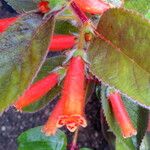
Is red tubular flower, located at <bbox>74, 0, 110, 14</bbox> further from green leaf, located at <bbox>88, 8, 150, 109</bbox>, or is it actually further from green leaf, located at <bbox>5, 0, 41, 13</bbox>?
green leaf, located at <bbox>5, 0, 41, 13</bbox>

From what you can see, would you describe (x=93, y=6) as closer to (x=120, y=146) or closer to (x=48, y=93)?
(x=48, y=93)

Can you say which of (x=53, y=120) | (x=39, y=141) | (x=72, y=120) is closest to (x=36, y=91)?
(x=53, y=120)

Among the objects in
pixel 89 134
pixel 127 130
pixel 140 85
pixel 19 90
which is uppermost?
pixel 19 90

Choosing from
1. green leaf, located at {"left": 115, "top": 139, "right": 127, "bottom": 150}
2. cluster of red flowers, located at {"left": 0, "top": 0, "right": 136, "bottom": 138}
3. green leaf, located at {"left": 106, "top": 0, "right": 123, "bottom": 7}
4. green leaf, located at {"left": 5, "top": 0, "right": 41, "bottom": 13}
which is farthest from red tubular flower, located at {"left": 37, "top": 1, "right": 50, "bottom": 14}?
green leaf, located at {"left": 115, "top": 139, "right": 127, "bottom": 150}

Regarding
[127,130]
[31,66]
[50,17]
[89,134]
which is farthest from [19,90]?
[89,134]

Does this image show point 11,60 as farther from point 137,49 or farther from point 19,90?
point 137,49

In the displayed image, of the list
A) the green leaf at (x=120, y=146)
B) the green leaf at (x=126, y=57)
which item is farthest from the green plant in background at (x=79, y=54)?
the green leaf at (x=120, y=146)

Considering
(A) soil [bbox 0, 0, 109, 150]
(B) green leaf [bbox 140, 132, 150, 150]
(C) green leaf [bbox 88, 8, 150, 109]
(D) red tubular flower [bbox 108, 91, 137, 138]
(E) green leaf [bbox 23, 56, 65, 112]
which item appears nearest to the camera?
(C) green leaf [bbox 88, 8, 150, 109]
